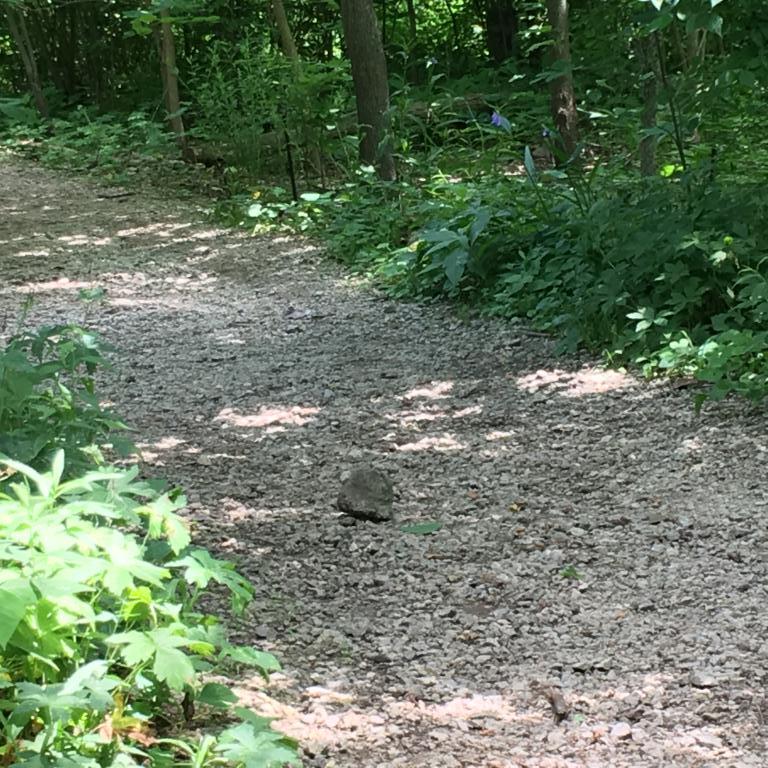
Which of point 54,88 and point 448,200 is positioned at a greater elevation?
point 54,88

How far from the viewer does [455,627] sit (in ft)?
9.59

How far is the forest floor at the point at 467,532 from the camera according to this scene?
2.44 meters

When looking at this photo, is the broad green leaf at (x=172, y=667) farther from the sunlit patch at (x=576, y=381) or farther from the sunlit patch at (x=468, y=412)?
the sunlit patch at (x=576, y=381)

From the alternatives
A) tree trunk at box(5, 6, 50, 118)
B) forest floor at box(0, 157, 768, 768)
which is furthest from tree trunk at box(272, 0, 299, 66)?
forest floor at box(0, 157, 768, 768)

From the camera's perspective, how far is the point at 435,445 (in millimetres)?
4320

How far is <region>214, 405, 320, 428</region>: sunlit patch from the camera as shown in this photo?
4668 mm

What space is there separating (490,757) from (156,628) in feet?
2.69

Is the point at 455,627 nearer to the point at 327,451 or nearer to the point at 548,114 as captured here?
the point at 327,451

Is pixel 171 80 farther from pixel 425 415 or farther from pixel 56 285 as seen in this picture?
pixel 425 415

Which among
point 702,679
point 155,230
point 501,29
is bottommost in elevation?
point 702,679

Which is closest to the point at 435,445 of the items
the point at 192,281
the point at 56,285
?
the point at 192,281

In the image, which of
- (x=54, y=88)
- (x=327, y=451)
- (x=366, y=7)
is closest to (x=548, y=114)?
(x=366, y=7)

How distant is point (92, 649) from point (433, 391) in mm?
3068

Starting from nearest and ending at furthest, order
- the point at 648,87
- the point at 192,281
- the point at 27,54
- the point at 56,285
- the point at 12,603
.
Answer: the point at 12,603 < the point at 648,87 < the point at 56,285 < the point at 192,281 < the point at 27,54
